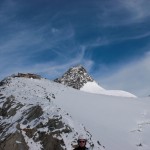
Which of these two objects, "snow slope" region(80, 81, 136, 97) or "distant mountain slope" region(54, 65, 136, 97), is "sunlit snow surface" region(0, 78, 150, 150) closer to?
"snow slope" region(80, 81, 136, 97)

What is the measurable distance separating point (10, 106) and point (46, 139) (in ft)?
21.8

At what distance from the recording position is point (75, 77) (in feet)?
240

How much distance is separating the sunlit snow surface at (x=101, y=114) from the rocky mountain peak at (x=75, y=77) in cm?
3920

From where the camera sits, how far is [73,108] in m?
26.6

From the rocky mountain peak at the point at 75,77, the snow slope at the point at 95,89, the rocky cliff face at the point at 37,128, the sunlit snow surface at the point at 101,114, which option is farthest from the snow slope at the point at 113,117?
the rocky mountain peak at the point at 75,77

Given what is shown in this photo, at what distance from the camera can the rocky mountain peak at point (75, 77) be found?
72.8 metres

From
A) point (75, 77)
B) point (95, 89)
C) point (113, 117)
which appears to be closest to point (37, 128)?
point (113, 117)

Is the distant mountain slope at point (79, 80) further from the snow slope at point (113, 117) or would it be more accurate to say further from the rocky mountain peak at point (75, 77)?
the snow slope at point (113, 117)

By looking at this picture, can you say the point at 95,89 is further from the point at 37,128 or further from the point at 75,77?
the point at 37,128

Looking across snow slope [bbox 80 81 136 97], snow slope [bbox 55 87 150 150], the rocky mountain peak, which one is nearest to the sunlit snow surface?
snow slope [bbox 55 87 150 150]

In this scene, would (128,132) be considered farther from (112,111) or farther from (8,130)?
(8,130)

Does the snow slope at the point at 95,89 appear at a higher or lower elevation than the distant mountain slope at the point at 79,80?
lower

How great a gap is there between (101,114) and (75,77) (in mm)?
47005

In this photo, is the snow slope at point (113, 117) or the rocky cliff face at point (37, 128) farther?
the snow slope at point (113, 117)
